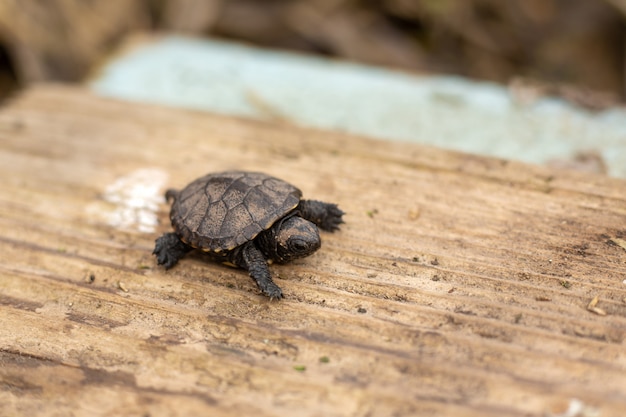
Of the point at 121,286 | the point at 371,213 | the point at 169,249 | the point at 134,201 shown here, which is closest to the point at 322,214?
the point at 371,213

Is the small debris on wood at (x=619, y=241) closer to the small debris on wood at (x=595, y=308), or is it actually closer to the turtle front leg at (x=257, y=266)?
the small debris on wood at (x=595, y=308)

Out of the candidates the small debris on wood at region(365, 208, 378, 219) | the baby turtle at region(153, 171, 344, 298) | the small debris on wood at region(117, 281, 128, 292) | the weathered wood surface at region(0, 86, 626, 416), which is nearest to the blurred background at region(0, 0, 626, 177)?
the weathered wood surface at region(0, 86, 626, 416)

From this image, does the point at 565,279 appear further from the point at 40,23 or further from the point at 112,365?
the point at 40,23

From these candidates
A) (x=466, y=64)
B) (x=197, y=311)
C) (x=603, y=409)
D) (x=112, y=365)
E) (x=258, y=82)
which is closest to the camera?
(x=603, y=409)

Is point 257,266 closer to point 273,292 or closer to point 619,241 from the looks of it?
point 273,292

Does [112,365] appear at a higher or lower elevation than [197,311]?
lower

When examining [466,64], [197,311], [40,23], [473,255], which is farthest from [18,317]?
[466,64]
